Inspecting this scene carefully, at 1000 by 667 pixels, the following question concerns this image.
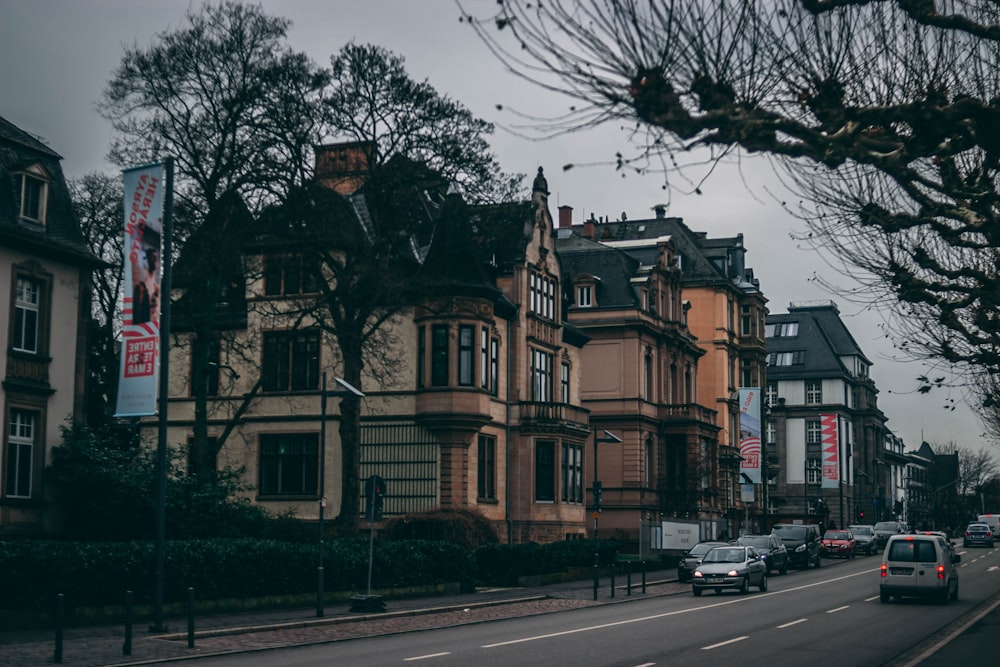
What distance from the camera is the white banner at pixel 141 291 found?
2462 cm

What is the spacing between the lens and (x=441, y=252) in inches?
1917

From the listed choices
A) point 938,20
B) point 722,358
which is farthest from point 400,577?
point 722,358

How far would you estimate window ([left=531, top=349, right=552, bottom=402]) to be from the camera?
179 feet

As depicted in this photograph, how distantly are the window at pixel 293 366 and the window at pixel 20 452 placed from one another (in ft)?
57.5

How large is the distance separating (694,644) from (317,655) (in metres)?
6.68

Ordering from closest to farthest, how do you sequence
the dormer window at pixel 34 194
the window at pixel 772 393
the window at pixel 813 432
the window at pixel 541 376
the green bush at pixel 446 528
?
the dormer window at pixel 34 194 < the green bush at pixel 446 528 < the window at pixel 541 376 < the window at pixel 813 432 < the window at pixel 772 393

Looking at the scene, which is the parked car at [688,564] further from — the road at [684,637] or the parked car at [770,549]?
the road at [684,637]

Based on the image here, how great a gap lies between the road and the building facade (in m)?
12.6

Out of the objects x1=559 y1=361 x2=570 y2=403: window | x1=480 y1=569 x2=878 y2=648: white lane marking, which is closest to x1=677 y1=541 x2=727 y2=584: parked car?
x1=480 y1=569 x2=878 y2=648: white lane marking

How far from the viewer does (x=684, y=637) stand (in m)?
24.0

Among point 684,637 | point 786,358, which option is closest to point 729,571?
point 684,637

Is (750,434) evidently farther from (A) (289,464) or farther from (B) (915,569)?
(B) (915,569)

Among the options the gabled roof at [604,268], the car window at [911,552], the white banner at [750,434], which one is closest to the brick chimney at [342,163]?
the car window at [911,552]

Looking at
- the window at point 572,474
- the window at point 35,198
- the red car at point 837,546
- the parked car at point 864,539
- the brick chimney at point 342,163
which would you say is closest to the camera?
the window at point 35,198
